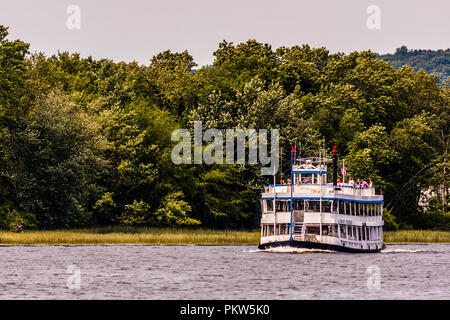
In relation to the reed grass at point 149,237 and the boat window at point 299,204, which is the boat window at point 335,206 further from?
the reed grass at point 149,237

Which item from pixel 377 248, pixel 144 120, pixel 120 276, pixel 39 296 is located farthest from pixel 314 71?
pixel 39 296

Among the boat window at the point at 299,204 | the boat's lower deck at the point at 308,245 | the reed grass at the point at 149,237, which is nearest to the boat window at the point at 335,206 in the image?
the boat window at the point at 299,204

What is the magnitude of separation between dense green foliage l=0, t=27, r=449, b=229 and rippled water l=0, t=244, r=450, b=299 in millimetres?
13707

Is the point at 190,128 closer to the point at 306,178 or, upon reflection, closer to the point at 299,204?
the point at 306,178

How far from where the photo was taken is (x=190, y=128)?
112 m

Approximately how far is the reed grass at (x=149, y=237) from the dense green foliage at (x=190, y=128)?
3.48 metres

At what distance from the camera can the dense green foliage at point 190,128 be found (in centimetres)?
9731

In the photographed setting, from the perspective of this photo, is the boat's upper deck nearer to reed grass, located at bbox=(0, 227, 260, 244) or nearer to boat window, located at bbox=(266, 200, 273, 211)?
boat window, located at bbox=(266, 200, 273, 211)

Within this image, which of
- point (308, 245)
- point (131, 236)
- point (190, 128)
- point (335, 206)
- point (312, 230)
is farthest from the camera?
point (190, 128)

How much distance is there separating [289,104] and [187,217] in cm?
1994

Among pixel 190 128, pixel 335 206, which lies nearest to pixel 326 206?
pixel 335 206

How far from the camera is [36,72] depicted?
110 metres

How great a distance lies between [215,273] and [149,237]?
26.8m

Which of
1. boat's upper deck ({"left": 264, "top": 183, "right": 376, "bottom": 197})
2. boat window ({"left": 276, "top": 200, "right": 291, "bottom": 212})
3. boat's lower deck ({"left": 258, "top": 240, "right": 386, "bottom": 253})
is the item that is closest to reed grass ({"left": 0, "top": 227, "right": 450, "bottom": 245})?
boat's lower deck ({"left": 258, "top": 240, "right": 386, "bottom": 253})
